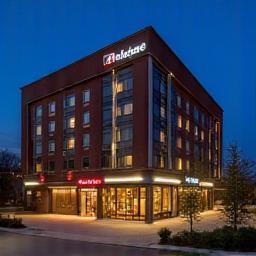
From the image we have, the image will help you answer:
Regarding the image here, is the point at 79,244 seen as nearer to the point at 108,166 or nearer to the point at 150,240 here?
the point at 150,240

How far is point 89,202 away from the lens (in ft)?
183

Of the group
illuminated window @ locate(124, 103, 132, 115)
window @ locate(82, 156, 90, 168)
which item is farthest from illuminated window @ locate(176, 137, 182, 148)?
illuminated window @ locate(124, 103, 132, 115)

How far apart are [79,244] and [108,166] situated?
80.2 feet

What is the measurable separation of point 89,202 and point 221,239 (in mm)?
32530

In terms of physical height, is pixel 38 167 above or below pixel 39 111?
below

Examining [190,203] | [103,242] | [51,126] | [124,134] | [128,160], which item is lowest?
[103,242]

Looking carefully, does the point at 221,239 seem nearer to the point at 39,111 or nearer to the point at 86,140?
the point at 86,140

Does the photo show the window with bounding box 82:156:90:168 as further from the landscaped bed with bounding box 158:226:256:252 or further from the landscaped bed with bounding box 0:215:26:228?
the landscaped bed with bounding box 158:226:256:252

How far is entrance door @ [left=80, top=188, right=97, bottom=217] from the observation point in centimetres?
5475

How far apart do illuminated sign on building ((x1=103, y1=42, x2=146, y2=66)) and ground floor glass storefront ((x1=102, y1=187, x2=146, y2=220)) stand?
13.9m

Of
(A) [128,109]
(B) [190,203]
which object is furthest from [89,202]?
(B) [190,203]

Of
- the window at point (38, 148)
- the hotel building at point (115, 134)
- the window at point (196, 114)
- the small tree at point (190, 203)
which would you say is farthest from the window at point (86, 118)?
the small tree at point (190, 203)

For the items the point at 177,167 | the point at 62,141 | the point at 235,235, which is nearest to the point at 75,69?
the point at 62,141

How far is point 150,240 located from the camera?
30500 millimetres
